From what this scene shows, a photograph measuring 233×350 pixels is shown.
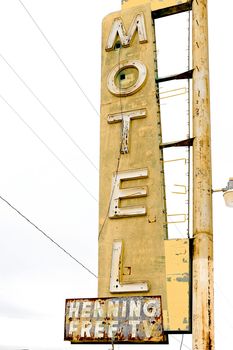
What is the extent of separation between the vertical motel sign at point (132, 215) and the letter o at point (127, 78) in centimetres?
2

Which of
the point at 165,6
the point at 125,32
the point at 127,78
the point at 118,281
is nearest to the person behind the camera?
the point at 118,281

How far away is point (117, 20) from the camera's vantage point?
41.4 feet

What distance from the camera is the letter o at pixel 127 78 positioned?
1162 cm

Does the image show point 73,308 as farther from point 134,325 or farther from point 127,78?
point 127,78

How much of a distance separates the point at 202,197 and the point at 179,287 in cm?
193

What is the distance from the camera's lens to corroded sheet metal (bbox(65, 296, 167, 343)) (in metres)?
8.53

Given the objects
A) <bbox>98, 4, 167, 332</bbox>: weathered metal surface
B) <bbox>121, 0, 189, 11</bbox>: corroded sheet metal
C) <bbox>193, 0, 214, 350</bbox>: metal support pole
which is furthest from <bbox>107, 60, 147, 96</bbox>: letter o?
<bbox>193, 0, 214, 350</bbox>: metal support pole

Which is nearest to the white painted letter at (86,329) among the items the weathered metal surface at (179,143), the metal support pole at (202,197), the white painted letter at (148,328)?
the white painted letter at (148,328)

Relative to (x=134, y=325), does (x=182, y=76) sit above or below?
Result: above

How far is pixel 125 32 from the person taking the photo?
12391 mm

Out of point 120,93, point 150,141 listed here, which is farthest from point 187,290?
point 120,93

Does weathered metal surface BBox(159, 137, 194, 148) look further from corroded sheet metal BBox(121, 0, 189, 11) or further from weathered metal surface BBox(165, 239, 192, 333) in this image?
corroded sheet metal BBox(121, 0, 189, 11)

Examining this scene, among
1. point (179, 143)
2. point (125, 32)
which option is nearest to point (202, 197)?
point (179, 143)

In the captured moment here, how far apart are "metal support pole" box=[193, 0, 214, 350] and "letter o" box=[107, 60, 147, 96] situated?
178 cm
